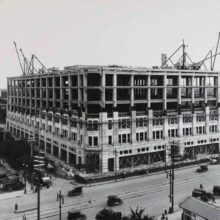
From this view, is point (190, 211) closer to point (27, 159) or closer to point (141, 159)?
point (141, 159)

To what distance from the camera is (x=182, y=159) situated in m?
80.5

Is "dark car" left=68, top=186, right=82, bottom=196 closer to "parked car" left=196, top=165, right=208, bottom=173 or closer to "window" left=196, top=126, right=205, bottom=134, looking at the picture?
"parked car" left=196, top=165, right=208, bottom=173

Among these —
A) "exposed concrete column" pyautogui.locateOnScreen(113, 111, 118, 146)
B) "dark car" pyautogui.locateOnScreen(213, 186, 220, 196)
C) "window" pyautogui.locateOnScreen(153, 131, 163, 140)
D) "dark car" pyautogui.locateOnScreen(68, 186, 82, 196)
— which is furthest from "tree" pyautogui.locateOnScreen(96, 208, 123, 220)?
"window" pyautogui.locateOnScreen(153, 131, 163, 140)

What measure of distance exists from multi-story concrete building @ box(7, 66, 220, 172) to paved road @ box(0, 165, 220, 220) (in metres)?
9.42

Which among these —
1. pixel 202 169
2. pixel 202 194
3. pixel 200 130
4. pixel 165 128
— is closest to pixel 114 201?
pixel 202 194

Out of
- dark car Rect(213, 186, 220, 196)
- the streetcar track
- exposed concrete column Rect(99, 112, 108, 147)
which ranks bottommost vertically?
the streetcar track

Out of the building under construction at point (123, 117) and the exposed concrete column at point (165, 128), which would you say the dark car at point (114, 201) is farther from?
the exposed concrete column at point (165, 128)

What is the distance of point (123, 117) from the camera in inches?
2953

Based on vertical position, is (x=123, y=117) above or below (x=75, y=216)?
above

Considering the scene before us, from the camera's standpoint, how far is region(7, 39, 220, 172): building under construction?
2864 inches

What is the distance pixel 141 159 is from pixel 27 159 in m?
25.3

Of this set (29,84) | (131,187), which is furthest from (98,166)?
(29,84)

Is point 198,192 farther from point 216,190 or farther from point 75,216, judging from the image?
point 75,216

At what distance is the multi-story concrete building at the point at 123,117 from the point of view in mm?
72688
